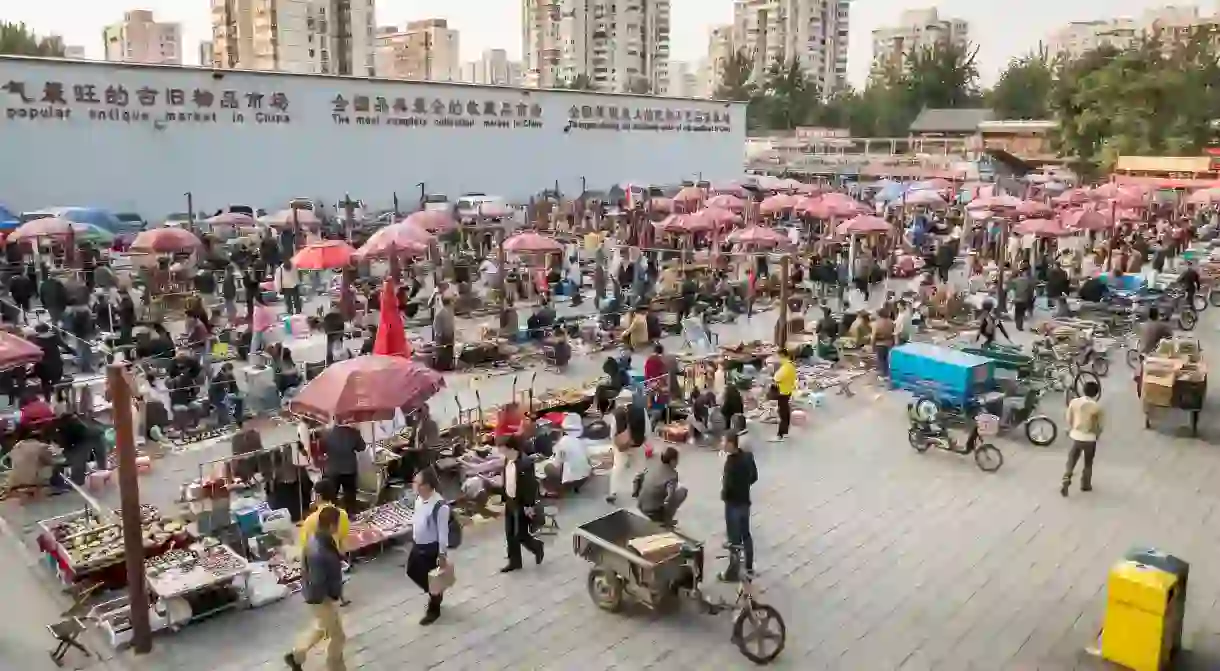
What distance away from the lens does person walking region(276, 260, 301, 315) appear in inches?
816

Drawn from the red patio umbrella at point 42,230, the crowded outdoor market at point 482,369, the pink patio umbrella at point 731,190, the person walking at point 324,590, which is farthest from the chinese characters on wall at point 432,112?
the person walking at point 324,590

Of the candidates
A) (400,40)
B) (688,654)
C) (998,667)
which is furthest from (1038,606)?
(400,40)

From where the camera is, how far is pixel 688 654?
8062 millimetres

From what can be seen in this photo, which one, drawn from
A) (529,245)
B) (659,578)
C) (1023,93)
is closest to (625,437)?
(659,578)

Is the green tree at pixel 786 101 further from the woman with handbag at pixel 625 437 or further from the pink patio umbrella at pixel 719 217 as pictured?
the woman with handbag at pixel 625 437

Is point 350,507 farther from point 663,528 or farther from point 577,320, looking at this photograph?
point 577,320

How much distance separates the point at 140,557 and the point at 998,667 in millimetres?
6979

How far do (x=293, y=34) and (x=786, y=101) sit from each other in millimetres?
43856

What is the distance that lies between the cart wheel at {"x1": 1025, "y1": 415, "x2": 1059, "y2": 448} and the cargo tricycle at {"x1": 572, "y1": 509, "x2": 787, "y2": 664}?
6.89 m

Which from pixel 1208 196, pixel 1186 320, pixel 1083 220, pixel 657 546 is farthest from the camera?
pixel 1208 196

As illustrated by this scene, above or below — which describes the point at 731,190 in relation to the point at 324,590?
above

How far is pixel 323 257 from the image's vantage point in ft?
64.2

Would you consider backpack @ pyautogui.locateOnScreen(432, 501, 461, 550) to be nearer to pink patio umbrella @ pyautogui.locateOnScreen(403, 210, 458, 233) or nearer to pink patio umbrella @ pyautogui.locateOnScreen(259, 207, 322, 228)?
pink patio umbrella @ pyautogui.locateOnScreen(403, 210, 458, 233)

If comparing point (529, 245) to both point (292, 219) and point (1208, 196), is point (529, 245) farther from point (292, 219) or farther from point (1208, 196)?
point (1208, 196)
